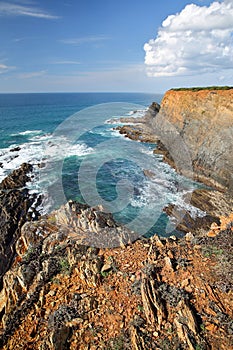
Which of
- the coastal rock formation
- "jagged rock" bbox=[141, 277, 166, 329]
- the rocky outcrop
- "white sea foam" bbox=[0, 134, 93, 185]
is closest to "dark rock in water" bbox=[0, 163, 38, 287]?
"white sea foam" bbox=[0, 134, 93, 185]

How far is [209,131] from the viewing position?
105 ft

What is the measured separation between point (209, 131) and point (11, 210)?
85.1 feet

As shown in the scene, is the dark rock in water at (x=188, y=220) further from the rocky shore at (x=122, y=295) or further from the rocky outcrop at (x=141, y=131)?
the rocky outcrop at (x=141, y=131)

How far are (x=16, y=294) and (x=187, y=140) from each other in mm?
32756

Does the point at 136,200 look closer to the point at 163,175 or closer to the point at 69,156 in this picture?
the point at 163,175

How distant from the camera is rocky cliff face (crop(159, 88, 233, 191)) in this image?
28.5m

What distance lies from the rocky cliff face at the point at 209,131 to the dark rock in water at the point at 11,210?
70.6 ft

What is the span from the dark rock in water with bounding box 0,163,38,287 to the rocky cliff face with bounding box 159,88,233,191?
2151 centimetres

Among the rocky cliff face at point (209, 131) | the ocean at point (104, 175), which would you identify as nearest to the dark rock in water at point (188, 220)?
the ocean at point (104, 175)

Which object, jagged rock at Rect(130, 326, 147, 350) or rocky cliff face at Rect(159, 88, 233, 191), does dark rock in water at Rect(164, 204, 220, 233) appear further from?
jagged rock at Rect(130, 326, 147, 350)

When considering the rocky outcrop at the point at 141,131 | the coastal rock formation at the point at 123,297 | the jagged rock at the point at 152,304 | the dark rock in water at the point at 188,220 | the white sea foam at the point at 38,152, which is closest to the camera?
the coastal rock formation at the point at 123,297

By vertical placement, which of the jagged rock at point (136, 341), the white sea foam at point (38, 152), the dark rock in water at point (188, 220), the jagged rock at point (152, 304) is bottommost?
the dark rock in water at point (188, 220)

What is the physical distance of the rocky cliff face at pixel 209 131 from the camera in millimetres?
28516

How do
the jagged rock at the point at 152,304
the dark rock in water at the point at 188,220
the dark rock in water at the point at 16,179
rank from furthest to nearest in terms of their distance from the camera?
the dark rock in water at the point at 16,179, the dark rock in water at the point at 188,220, the jagged rock at the point at 152,304
